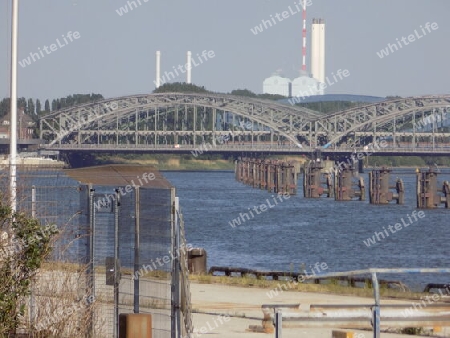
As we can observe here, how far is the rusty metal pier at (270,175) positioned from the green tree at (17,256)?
116207 mm

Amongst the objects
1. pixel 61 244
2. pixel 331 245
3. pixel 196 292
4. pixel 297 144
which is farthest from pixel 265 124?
pixel 61 244

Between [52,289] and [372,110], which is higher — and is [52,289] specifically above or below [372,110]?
below

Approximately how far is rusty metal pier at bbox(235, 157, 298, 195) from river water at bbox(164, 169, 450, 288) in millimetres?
15700

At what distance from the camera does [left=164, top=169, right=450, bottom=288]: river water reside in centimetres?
5300

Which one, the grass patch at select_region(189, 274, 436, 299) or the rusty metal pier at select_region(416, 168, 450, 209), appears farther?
the rusty metal pier at select_region(416, 168, 450, 209)

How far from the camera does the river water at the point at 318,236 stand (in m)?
53.0

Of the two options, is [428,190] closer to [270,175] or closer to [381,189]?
[381,189]

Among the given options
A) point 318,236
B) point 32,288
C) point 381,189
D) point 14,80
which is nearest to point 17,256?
point 32,288

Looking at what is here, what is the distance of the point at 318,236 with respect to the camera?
71.5m

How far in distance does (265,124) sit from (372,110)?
18.1 m

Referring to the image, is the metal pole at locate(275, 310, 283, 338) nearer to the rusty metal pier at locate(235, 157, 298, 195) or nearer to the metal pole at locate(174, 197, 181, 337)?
the metal pole at locate(174, 197, 181, 337)

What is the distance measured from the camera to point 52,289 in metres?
15.5

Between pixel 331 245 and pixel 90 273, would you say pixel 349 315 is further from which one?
pixel 331 245

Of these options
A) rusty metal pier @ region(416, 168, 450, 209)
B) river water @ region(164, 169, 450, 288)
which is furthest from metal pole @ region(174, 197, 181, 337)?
rusty metal pier @ region(416, 168, 450, 209)
